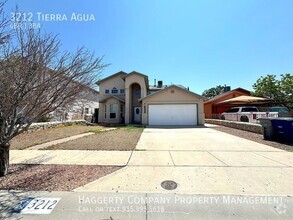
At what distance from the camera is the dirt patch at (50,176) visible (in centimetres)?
412

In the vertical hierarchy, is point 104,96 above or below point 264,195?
above

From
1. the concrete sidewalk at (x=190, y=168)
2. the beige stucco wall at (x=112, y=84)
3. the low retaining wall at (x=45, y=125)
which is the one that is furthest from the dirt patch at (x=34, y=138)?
the beige stucco wall at (x=112, y=84)

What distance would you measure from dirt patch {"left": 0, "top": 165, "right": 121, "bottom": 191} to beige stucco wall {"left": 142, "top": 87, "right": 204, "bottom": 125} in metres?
14.8

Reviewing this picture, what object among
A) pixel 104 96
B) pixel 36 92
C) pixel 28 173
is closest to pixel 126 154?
pixel 28 173

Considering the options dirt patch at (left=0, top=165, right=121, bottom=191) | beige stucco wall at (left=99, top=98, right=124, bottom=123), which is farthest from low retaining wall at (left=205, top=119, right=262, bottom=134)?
beige stucco wall at (left=99, top=98, right=124, bottom=123)

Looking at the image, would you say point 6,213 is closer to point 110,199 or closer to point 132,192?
point 110,199

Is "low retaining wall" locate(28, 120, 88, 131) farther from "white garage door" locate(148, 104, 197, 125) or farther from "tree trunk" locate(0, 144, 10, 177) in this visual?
"white garage door" locate(148, 104, 197, 125)

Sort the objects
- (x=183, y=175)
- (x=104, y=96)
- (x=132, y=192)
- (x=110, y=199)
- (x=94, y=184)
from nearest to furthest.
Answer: (x=110, y=199)
(x=132, y=192)
(x=94, y=184)
(x=183, y=175)
(x=104, y=96)

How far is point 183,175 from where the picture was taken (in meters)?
4.79

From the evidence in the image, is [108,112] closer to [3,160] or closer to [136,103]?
[136,103]

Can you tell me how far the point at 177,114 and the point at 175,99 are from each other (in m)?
1.68

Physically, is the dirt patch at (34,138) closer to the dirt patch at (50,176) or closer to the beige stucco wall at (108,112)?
the dirt patch at (50,176)

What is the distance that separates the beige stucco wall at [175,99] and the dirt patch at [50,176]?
14.8 meters

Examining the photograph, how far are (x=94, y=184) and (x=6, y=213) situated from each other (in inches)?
64.8
